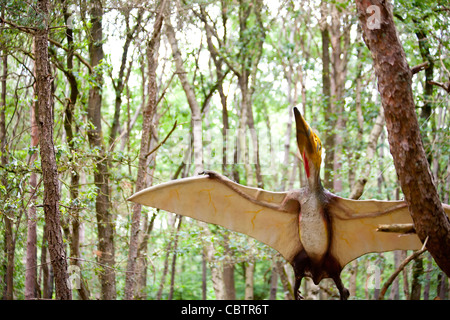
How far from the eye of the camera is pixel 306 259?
4297mm

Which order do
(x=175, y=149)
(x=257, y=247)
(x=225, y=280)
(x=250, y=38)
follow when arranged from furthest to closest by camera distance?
1. (x=175, y=149)
2. (x=225, y=280)
3. (x=250, y=38)
4. (x=257, y=247)

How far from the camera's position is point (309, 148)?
372 cm

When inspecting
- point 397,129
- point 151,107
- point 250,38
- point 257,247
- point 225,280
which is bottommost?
point 225,280

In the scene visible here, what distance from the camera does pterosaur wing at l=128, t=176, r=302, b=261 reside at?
4.33 m

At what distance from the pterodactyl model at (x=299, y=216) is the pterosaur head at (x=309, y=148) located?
14 cm

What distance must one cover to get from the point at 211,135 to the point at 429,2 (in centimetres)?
574

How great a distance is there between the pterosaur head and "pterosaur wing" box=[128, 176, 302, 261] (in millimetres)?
514

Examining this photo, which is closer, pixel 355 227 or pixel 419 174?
pixel 419 174

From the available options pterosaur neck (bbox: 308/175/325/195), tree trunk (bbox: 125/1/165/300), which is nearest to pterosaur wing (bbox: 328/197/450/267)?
pterosaur neck (bbox: 308/175/325/195)

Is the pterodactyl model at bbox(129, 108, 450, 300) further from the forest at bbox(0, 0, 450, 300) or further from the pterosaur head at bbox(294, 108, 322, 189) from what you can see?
the forest at bbox(0, 0, 450, 300)
